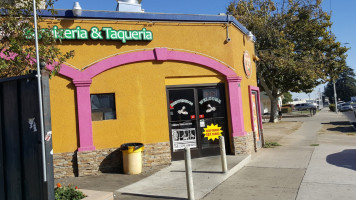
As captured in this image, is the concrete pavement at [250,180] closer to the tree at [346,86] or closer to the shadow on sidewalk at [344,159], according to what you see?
the shadow on sidewalk at [344,159]

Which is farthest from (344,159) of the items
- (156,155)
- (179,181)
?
(156,155)

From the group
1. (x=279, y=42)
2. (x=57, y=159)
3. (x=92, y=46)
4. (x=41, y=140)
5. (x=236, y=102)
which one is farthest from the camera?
(x=279, y=42)

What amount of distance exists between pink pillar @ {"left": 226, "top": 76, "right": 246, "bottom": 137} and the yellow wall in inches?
16.8

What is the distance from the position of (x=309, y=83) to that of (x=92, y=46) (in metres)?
20.6

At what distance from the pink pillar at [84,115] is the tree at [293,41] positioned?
1554 centimetres

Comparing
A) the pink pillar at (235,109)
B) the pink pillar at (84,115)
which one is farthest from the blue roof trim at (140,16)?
the pink pillar at (235,109)

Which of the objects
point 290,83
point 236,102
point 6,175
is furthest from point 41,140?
point 290,83

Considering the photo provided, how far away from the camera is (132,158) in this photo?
7.94 metres

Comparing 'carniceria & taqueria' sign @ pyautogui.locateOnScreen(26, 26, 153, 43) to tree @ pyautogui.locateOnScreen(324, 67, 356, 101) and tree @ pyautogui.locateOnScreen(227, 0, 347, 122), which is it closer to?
tree @ pyautogui.locateOnScreen(227, 0, 347, 122)

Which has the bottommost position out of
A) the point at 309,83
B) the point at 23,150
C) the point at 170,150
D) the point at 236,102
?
the point at 170,150

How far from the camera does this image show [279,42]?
2162 centimetres

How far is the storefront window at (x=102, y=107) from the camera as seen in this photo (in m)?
8.48

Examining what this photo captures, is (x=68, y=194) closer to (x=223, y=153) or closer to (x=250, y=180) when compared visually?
(x=223, y=153)

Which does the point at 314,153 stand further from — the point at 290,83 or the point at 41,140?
the point at 290,83
